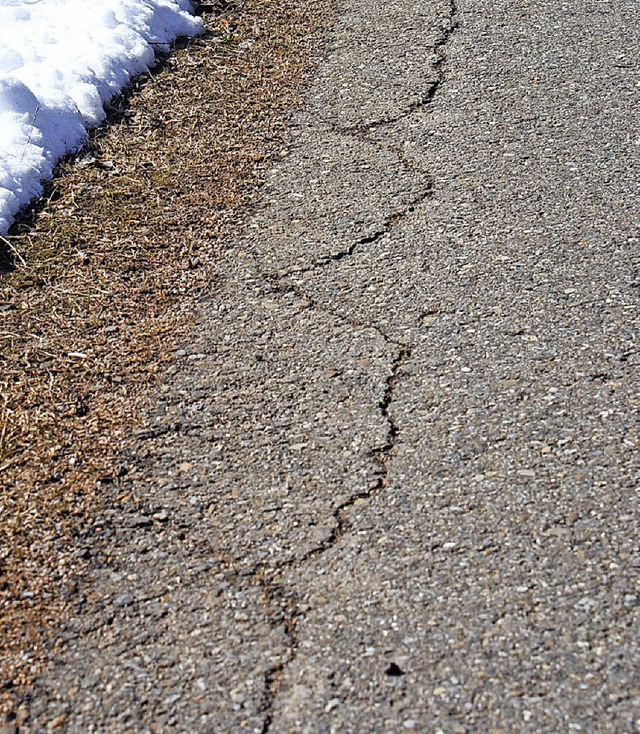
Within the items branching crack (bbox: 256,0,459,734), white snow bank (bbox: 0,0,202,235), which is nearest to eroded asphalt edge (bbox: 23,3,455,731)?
branching crack (bbox: 256,0,459,734)

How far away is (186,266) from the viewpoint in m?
3.48

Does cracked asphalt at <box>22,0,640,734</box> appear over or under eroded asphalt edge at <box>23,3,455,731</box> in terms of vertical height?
under

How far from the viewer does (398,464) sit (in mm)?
2609

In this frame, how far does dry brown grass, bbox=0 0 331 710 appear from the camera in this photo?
2443 mm

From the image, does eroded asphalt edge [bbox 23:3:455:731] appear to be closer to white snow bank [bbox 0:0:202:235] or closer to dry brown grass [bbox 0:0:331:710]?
dry brown grass [bbox 0:0:331:710]

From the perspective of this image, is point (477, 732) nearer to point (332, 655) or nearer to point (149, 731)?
point (332, 655)

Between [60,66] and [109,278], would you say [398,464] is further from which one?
[60,66]

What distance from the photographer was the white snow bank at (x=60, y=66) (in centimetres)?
397

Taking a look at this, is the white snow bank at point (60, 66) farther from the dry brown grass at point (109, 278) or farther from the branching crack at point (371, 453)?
the branching crack at point (371, 453)

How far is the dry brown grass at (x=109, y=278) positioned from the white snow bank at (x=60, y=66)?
11 cm

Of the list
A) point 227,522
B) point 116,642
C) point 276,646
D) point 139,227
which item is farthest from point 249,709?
point 139,227

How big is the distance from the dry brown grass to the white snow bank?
11 centimetres

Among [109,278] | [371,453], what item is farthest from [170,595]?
[109,278]

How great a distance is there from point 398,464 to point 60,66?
291 centimetres
